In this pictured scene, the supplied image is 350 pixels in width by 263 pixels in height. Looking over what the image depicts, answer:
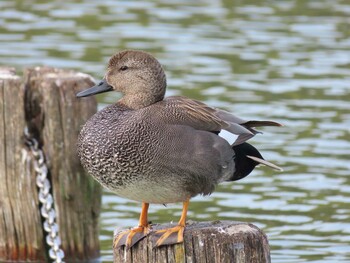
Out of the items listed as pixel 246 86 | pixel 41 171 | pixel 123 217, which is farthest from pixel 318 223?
pixel 246 86

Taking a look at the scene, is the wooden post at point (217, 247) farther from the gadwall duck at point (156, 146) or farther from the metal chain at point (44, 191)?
the metal chain at point (44, 191)

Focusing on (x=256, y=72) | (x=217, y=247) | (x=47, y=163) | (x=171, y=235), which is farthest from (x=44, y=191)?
(x=256, y=72)

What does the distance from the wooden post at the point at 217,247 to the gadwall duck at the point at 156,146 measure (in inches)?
2.8

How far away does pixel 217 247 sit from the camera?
5340mm

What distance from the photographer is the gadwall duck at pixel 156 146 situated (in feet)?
18.7

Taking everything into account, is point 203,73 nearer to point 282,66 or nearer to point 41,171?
point 282,66

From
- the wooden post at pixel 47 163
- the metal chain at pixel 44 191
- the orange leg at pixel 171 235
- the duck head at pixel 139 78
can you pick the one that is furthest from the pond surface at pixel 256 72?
the orange leg at pixel 171 235

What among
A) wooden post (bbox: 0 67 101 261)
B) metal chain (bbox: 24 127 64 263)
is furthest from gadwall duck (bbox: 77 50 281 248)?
metal chain (bbox: 24 127 64 263)

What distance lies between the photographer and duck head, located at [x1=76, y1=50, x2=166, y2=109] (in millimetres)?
6031

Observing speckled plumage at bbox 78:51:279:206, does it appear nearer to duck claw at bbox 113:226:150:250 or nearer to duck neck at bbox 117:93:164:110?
duck neck at bbox 117:93:164:110

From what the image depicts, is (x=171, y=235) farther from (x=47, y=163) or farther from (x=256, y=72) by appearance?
(x=256, y=72)

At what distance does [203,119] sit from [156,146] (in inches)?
14.0

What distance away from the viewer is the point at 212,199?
980 centimetres

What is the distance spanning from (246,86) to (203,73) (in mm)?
696
